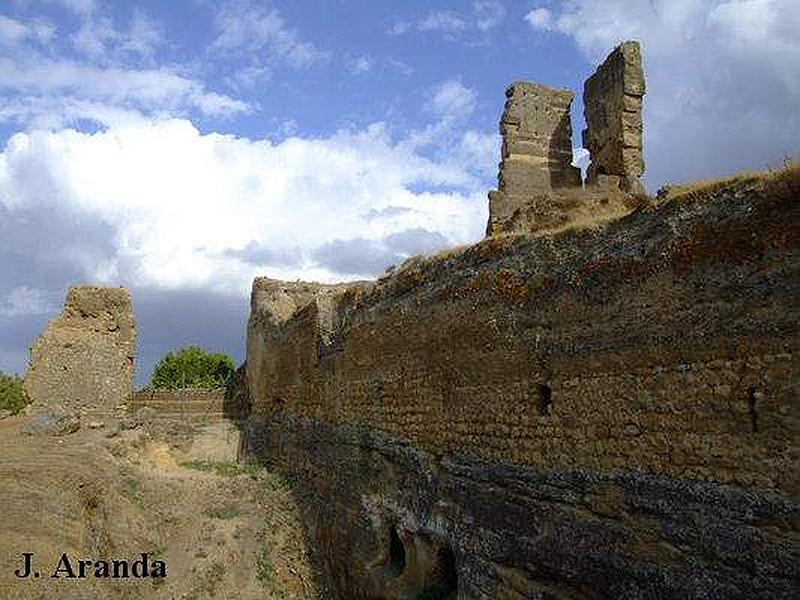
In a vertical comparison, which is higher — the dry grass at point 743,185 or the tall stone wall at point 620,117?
the tall stone wall at point 620,117

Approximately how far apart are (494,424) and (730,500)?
2.76m

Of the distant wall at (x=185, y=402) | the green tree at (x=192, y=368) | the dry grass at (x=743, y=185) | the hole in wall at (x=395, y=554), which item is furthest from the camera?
the green tree at (x=192, y=368)

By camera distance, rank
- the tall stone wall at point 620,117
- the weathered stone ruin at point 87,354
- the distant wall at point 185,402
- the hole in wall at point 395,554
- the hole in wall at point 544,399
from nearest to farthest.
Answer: the hole in wall at point 544,399, the hole in wall at point 395,554, the tall stone wall at point 620,117, the weathered stone ruin at point 87,354, the distant wall at point 185,402

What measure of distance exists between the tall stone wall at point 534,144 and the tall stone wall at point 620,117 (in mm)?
1269

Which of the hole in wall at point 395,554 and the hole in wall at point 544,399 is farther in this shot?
the hole in wall at point 395,554

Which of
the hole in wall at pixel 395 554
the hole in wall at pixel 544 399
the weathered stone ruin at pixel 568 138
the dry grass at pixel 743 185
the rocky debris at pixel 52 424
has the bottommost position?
the hole in wall at pixel 395 554

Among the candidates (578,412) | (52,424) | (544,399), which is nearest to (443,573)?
(544,399)

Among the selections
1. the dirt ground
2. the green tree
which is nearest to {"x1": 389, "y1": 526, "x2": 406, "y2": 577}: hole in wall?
the dirt ground

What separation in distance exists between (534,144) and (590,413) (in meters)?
9.64

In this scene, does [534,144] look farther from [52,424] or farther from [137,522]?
[52,424]

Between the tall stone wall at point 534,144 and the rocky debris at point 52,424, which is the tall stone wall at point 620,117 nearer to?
the tall stone wall at point 534,144

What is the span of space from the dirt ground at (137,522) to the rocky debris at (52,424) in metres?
0.22

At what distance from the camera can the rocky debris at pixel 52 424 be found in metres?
13.3

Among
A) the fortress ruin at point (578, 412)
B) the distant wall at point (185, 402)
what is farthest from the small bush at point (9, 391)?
the fortress ruin at point (578, 412)
